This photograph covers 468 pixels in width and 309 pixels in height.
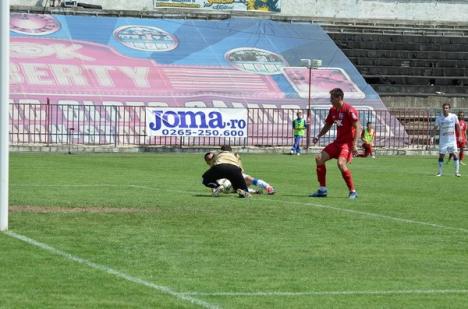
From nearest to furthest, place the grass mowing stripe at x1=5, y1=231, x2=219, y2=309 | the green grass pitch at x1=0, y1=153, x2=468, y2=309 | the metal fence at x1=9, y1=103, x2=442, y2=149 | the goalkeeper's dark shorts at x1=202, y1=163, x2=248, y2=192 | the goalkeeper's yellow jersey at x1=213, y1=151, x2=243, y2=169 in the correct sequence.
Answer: the grass mowing stripe at x1=5, y1=231, x2=219, y2=309 → the green grass pitch at x1=0, y1=153, x2=468, y2=309 → the goalkeeper's dark shorts at x1=202, y1=163, x2=248, y2=192 → the goalkeeper's yellow jersey at x1=213, y1=151, x2=243, y2=169 → the metal fence at x1=9, y1=103, x2=442, y2=149

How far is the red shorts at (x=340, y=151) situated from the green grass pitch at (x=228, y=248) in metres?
0.79

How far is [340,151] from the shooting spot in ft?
71.4

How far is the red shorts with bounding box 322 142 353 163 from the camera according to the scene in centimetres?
2169

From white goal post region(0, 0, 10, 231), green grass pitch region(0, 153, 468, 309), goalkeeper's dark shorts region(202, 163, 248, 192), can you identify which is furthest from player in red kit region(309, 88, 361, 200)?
white goal post region(0, 0, 10, 231)

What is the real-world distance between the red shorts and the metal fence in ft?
82.2

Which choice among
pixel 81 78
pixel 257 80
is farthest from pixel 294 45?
pixel 81 78

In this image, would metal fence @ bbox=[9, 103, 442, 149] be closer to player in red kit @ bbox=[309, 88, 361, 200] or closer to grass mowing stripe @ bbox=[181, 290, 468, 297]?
player in red kit @ bbox=[309, 88, 361, 200]

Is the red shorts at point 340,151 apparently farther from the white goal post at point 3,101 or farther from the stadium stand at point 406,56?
the stadium stand at point 406,56

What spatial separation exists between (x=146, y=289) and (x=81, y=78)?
41358 mm

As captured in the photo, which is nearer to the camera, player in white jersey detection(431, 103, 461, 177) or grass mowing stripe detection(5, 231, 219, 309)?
grass mowing stripe detection(5, 231, 219, 309)

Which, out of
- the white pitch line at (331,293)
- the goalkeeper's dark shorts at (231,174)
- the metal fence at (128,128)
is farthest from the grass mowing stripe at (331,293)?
the metal fence at (128,128)

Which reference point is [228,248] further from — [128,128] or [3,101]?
[128,128]

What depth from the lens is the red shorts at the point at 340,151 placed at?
21688 millimetres

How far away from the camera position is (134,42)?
182 ft
